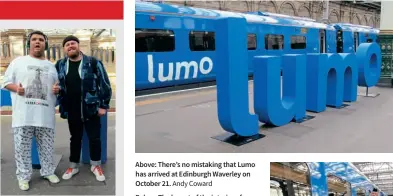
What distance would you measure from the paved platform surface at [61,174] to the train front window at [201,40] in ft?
11.4

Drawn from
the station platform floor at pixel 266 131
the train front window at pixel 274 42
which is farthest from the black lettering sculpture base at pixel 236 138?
the train front window at pixel 274 42

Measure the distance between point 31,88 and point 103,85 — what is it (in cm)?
50

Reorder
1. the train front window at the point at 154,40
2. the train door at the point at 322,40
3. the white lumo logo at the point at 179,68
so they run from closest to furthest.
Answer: the train front window at the point at 154,40
the white lumo logo at the point at 179,68
the train door at the point at 322,40

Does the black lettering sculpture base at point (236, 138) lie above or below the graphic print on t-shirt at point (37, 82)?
below

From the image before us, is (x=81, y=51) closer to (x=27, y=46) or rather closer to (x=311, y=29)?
(x=27, y=46)

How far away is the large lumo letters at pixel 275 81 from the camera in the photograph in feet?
9.46

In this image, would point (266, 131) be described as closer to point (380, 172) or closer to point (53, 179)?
point (380, 172)

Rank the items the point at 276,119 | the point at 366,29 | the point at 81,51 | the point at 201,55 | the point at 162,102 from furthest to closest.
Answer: the point at 366,29 < the point at 201,55 < the point at 162,102 < the point at 276,119 < the point at 81,51

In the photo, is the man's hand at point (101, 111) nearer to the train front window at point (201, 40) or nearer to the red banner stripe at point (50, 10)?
the red banner stripe at point (50, 10)

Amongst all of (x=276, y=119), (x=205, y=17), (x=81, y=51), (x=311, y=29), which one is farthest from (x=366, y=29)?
(x=81, y=51)

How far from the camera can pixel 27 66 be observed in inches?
93.8

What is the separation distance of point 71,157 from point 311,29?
9029mm

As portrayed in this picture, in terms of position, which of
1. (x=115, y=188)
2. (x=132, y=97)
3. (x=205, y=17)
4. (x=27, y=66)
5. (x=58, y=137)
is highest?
(x=205, y=17)

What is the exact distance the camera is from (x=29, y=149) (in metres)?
2.52
